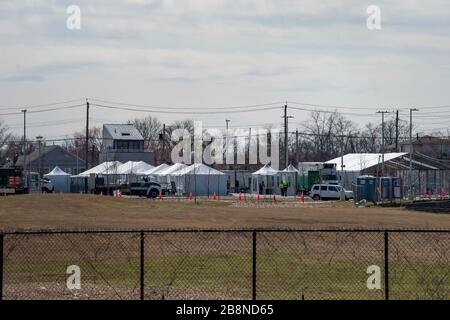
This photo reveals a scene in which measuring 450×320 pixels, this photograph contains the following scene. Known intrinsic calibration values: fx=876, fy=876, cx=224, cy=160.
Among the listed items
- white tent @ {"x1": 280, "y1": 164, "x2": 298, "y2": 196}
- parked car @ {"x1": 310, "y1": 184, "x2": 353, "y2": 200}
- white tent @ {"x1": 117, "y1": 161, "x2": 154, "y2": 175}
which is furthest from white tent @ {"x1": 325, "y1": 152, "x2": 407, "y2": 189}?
white tent @ {"x1": 117, "y1": 161, "x2": 154, "y2": 175}

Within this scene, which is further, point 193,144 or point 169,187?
point 193,144

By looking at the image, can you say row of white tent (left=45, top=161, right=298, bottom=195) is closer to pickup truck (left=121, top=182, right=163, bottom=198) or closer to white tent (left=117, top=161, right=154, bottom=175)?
white tent (left=117, top=161, right=154, bottom=175)

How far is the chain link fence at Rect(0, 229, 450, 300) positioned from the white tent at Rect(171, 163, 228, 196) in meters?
58.4

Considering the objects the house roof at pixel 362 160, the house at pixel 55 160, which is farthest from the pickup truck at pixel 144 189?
the house at pixel 55 160

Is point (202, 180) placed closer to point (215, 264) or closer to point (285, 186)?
point (285, 186)

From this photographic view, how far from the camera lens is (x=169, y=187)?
9431cm

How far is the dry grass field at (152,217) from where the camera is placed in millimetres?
Result: 39812

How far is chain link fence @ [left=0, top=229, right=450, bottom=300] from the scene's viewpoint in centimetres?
1920

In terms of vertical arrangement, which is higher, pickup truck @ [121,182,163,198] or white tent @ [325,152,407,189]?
white tent @ [325,152,407,189]

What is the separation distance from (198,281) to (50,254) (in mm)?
6741

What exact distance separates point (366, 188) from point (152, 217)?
2854cm

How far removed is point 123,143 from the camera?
13238 cm
